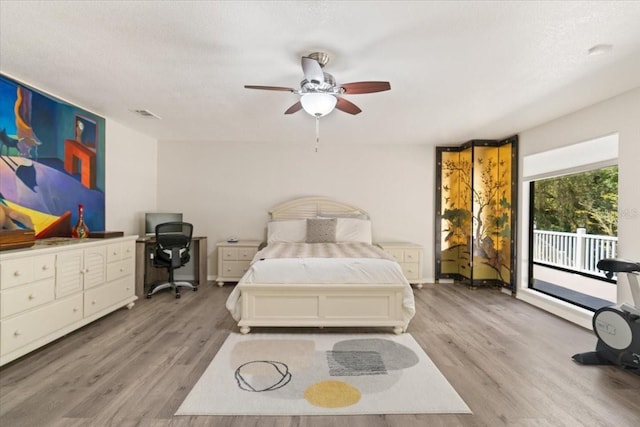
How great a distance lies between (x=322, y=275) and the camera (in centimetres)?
317

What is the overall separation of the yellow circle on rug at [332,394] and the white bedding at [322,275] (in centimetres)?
109

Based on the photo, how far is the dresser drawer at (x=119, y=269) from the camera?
3518mm

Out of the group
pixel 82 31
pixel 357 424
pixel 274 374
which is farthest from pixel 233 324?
pixel 82 31

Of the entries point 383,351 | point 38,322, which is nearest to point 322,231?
point 383,351

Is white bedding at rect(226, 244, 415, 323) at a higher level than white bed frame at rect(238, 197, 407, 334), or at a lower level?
higher

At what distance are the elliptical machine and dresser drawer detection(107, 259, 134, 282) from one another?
4.65m

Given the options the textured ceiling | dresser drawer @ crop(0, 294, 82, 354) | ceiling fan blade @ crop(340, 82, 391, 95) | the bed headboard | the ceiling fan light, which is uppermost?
the textured ceiling

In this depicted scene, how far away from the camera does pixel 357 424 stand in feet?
5.95

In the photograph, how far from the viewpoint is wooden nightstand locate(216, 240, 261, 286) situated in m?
5.04

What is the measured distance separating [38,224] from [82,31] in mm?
2150

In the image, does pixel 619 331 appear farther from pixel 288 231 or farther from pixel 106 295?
pixel 106 295

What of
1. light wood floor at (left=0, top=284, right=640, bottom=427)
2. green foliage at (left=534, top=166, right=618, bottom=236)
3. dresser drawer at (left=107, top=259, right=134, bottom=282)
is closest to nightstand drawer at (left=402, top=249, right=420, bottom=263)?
light wood floor at (left=0, top=284, right=640, bottom=427)

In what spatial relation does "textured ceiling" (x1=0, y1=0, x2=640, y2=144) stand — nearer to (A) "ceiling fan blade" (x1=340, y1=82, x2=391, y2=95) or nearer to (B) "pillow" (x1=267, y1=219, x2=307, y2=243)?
(A) "ceiling fan blade" (x1=340, y1=82, x2=391, y2=95)

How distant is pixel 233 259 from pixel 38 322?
8.63 ft
